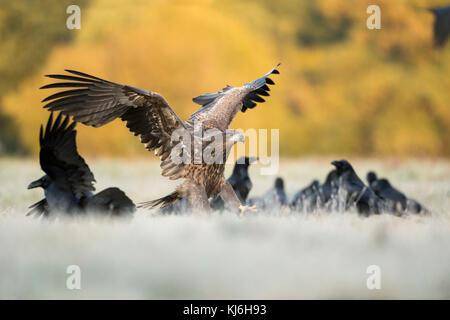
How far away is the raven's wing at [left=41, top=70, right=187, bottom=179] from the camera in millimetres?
3781

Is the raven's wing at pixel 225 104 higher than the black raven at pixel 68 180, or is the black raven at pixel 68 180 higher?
the raven's wing at pixel 225 104

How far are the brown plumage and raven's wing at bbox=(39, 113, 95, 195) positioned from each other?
0.96ft

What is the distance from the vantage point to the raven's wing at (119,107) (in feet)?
12.4

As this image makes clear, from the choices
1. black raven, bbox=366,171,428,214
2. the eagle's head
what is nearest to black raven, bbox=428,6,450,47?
black raven, bbox=366,171,428,214

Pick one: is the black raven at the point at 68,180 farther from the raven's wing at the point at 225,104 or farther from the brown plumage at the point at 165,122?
the raven's wing at the point at 225,104

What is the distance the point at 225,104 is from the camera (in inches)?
183

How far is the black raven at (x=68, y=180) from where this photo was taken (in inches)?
163

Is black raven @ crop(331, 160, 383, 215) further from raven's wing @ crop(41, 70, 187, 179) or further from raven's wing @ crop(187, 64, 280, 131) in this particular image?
raven's wing @ crop(41, 70, 187, 179)

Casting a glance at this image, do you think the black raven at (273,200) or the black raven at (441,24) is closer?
the black raven at (273,200)

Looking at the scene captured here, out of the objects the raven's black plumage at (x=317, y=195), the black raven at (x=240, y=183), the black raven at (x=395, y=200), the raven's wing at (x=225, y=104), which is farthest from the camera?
the black raven at (x=240, y=183)

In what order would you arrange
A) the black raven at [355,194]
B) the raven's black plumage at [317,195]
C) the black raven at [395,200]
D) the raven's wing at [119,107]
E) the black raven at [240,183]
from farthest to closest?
1. the black raven at [240,183]
2. the black raven at [395,200]
3. the raven's black plumage at [317,195]
4. the black raven at [355,194]
5. the raven's wing at [119,107]

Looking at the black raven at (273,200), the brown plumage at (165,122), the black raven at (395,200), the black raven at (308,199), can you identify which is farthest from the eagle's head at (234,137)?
the black raven at (395,200)

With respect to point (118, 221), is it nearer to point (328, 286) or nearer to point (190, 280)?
Answer: point (190, 280)

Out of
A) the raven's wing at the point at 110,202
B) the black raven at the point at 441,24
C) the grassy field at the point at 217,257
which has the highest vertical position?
the black raven at the point at 441,24
